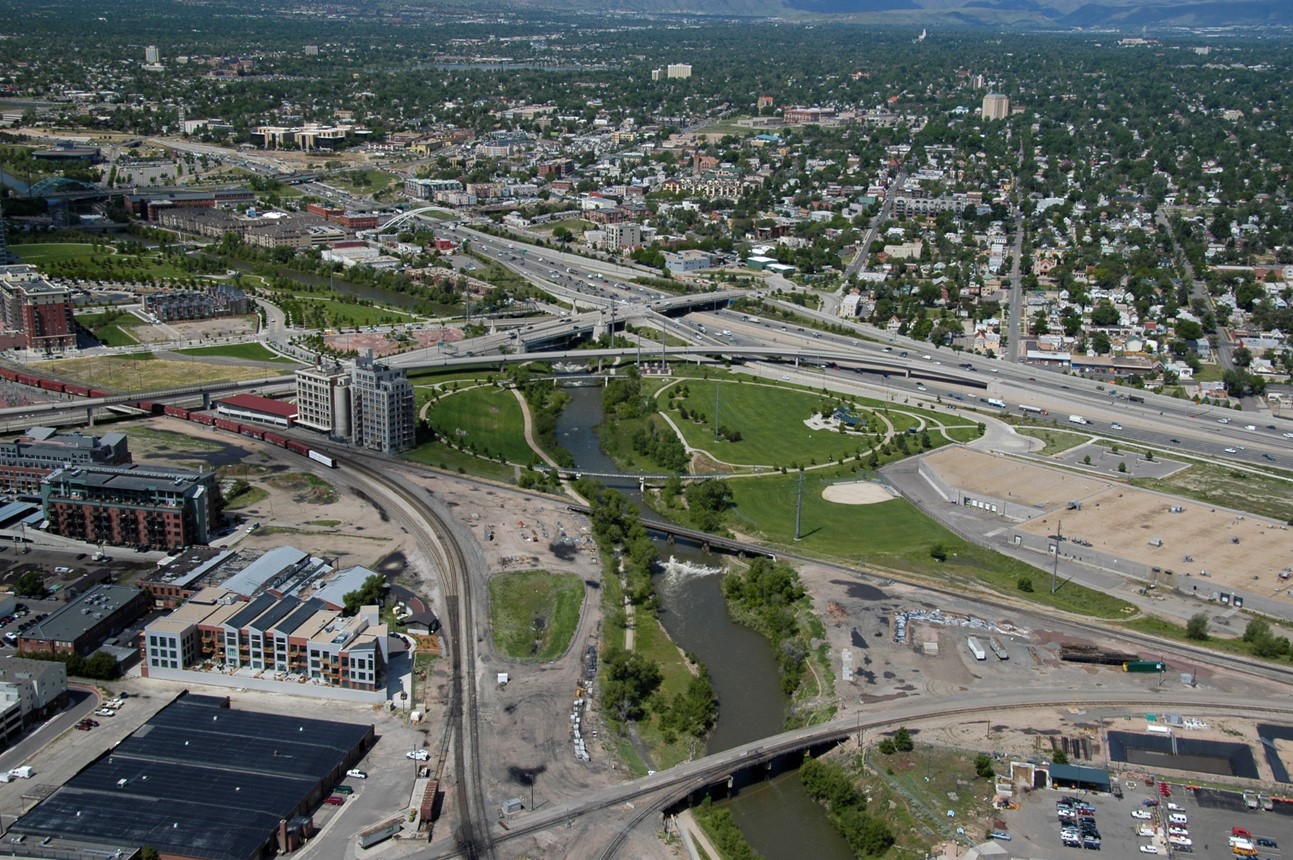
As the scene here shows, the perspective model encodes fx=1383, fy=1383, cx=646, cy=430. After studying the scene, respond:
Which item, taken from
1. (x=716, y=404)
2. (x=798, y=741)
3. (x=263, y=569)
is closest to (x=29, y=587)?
(x=263, y=569)

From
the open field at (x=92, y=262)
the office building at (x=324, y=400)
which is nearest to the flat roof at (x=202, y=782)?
the office building at (x=324, y=400)

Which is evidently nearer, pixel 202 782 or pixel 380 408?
pixel 202 782

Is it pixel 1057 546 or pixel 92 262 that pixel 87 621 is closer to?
pixel 1057 546

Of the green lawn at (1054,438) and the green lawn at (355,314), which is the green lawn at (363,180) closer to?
the green lawn at (355,314)

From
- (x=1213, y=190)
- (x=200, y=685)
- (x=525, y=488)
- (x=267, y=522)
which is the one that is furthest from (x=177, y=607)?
(x=1213, y=190)

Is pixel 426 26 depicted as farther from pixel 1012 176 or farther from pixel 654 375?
pixel 654 375

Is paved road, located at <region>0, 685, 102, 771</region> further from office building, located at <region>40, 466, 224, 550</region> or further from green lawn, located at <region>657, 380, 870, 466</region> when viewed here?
green lawn, located at <region>657, 380, 870, 466</region>
